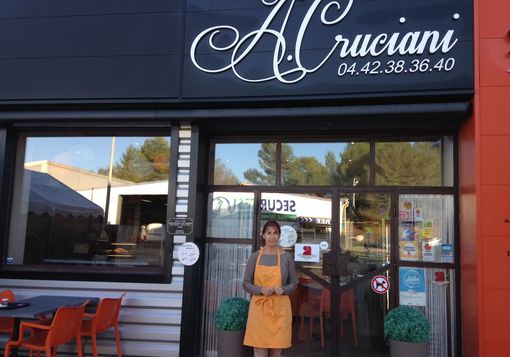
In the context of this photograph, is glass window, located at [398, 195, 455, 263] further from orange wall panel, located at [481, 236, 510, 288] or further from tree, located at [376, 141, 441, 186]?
orange wall panel, located at [481, 236, 510, 288]

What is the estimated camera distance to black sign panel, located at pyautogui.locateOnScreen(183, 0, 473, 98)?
17.8ft

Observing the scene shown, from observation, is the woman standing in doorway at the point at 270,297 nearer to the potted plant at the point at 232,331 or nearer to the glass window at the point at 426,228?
the potted plant at the point at 232,331

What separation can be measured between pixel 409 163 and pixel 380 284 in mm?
1618

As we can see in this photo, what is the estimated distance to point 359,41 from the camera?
222 inches

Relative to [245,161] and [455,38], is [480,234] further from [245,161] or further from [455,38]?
[245,161]

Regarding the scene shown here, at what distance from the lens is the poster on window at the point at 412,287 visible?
19.0 feet

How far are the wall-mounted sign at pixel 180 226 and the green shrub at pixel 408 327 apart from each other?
103 inches

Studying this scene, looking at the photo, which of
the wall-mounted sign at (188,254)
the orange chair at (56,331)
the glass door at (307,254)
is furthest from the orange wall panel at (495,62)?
the orange chair at (56,331)

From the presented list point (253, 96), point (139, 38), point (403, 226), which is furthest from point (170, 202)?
point (403, 226)

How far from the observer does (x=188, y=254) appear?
5.76m

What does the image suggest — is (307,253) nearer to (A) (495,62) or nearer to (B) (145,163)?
(B) (145,163)

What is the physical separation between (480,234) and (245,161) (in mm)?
3083

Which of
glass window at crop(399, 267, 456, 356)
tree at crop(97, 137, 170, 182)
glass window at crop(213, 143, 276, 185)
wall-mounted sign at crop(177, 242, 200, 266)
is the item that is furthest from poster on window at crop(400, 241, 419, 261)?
tree at crop(97, 137, 170, 182)

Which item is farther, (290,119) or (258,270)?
(290,119)
